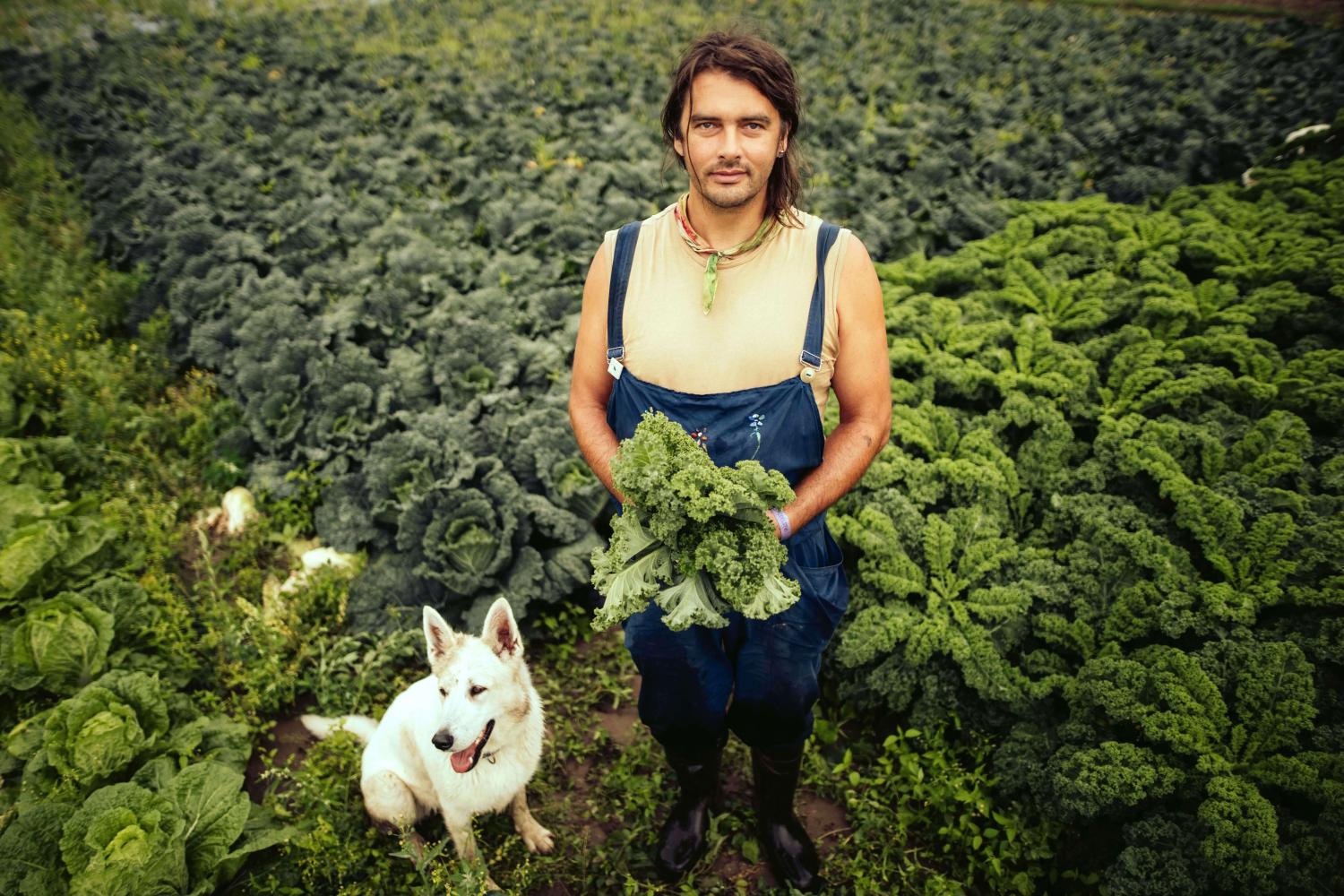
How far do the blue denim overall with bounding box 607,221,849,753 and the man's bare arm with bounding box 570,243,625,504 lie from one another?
48mm

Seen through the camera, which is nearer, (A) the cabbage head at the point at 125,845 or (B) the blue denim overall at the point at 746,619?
(B) the blue denim overall at the point at 746,619

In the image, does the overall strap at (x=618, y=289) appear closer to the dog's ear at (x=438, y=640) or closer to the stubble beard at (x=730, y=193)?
the stubble beard at (x=730, y=193)

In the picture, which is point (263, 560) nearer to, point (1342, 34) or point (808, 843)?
point (808, 843)

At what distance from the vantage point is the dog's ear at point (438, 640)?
2.32 metres

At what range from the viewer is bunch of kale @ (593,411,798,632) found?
172 centimetres

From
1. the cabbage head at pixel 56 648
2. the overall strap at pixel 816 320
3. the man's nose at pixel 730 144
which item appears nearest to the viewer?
the man's nose at pixel 730 144

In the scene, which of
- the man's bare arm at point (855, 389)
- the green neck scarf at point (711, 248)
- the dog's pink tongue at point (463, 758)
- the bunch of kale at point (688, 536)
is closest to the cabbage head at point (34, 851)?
the dog's pink tongue at point (463, 758)

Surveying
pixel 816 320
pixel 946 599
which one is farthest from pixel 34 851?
pixel 946 599

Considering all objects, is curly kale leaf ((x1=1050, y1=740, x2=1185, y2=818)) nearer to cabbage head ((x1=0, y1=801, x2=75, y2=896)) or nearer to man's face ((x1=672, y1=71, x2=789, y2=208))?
man's face ((x1=672, y1=71, x2=789, y2=208))

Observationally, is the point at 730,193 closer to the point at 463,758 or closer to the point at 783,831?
the point at 463,758

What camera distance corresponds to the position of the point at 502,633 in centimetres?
245

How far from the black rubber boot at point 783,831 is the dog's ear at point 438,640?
1.30 meters

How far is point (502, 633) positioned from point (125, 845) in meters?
1.48

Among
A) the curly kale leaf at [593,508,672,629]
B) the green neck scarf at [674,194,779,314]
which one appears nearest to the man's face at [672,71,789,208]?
the green neck scarf at [674,194,779,314]
